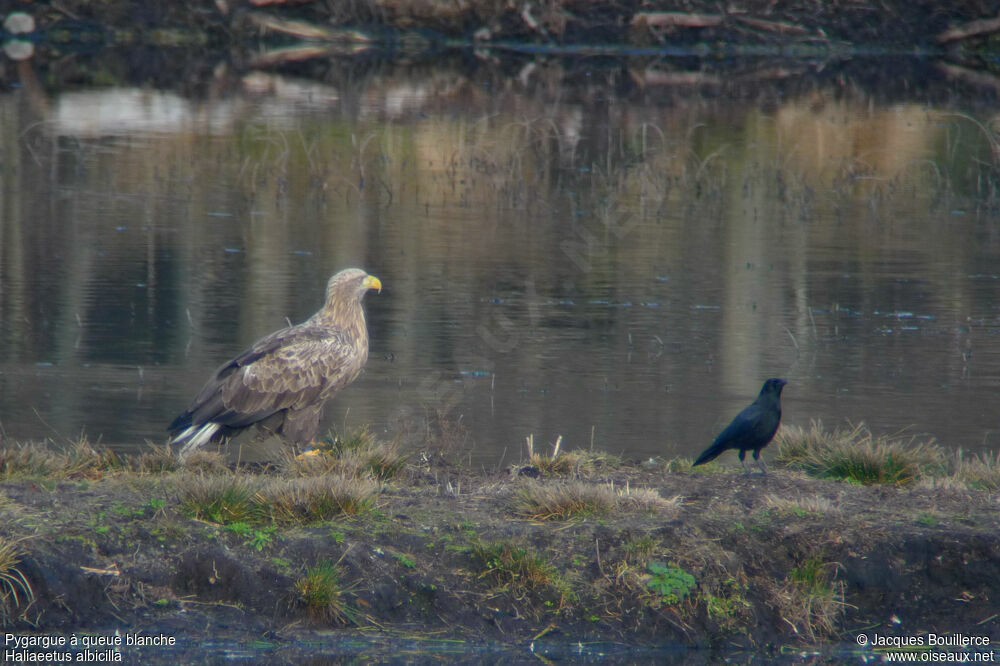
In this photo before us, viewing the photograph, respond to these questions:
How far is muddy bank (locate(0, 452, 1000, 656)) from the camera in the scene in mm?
7512

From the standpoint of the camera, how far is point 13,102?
3116cm

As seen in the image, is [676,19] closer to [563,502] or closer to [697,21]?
[697,21]

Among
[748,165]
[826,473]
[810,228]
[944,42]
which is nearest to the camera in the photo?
[826,473]

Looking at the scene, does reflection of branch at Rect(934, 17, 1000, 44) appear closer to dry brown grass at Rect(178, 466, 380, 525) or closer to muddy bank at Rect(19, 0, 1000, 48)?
muddy bank at Rect(19, 0, 1000, 48)

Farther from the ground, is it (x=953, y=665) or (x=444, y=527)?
(x=444, y=527)

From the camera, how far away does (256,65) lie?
43750 mm

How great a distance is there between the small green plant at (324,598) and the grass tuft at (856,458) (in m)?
3.37

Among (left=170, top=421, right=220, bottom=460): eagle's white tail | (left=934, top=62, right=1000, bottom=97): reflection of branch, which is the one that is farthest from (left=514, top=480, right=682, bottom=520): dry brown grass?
(left=934, top=62, right=1000, bottom=97): reflection of branch

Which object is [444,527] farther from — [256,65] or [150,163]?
[256,65]

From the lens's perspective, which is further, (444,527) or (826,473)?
(826,473)

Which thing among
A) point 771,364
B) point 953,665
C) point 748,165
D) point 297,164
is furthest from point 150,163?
point 953,665

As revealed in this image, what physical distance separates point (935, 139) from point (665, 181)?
321 inches

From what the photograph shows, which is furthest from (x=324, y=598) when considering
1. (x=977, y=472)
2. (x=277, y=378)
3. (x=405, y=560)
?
(x=977, y=472)

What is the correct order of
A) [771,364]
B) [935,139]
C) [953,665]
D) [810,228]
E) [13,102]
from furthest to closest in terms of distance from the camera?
[13,102], [935,139], [810,228], [771,364], [953,665]
